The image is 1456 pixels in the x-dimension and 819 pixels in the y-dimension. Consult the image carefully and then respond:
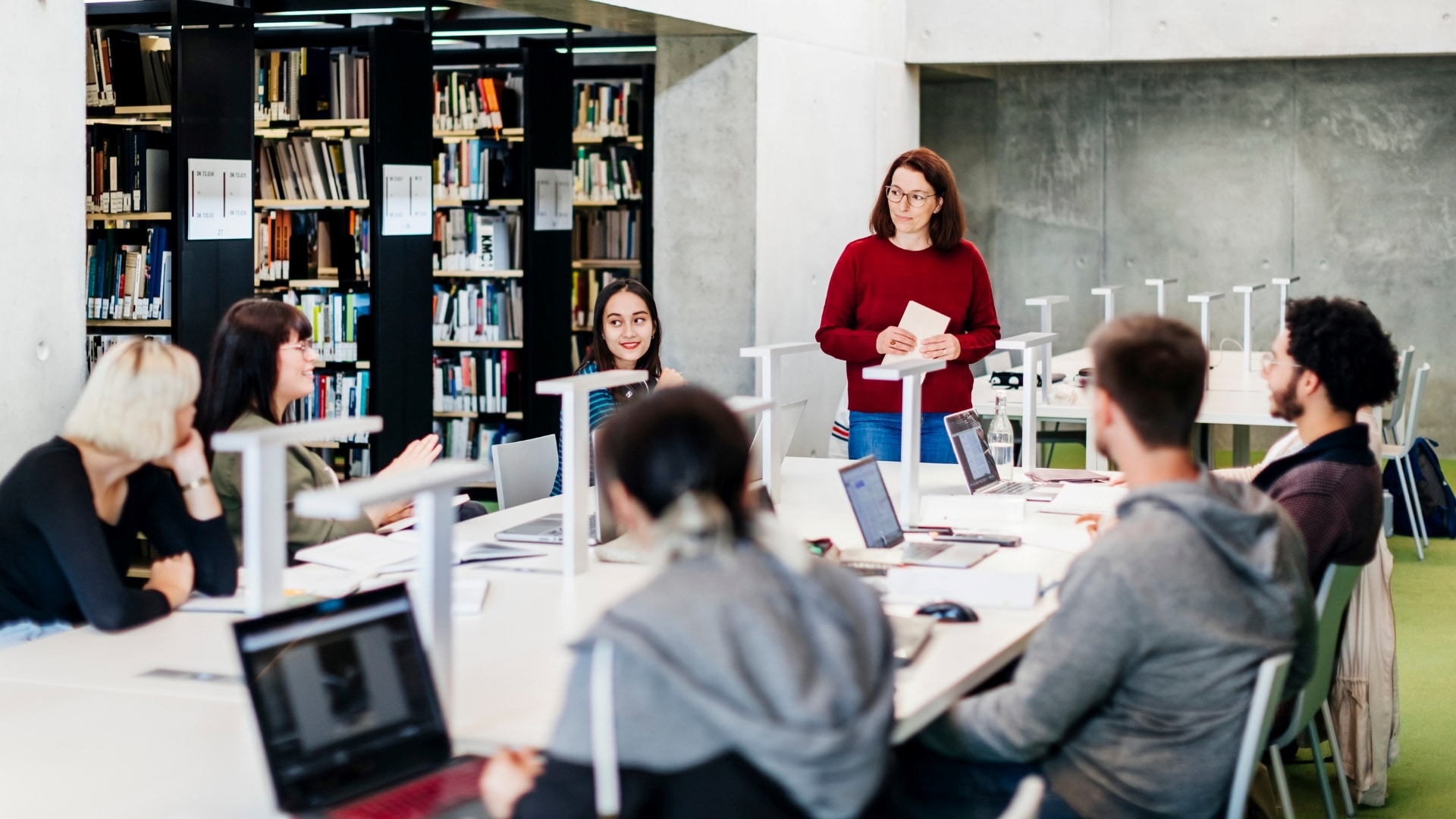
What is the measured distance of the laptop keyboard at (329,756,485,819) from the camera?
6.23ft

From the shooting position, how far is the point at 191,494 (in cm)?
291

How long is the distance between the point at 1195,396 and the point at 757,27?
15.1 ft

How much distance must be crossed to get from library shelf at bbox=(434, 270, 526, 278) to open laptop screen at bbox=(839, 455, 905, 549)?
443 centimetres

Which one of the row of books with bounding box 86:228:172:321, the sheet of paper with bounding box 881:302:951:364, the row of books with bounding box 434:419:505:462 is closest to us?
the sheet of paper with bounding box 881:302:951:364

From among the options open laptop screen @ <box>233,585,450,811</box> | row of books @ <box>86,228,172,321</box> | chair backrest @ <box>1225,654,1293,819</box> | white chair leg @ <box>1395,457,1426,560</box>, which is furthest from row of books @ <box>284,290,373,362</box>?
chair backrest @ <box>1225,654,1293,819</box>

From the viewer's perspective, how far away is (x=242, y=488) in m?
3.34

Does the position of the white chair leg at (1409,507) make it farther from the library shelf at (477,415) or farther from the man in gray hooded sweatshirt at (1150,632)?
the man in gray hooded sweatshirt at (1150,632)

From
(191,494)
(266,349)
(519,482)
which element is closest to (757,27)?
(519,482)

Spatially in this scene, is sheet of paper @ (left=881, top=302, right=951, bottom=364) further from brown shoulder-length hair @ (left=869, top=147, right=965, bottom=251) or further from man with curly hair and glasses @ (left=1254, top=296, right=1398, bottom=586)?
man with curly hair and glasses @ (left=1254, top=296, right=1398, bottom=586)

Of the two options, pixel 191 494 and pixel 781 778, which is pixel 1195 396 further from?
pixel 191 494

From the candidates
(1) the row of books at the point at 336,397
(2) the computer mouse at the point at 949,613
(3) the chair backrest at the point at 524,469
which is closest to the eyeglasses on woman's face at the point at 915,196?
(3) the chair backrest at the point at 524,469

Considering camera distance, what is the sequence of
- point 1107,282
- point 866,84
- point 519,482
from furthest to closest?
point 1107,282 < point 866,84 < point 519,482

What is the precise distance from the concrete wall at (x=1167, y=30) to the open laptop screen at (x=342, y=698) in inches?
268

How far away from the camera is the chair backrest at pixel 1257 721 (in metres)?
2.18
